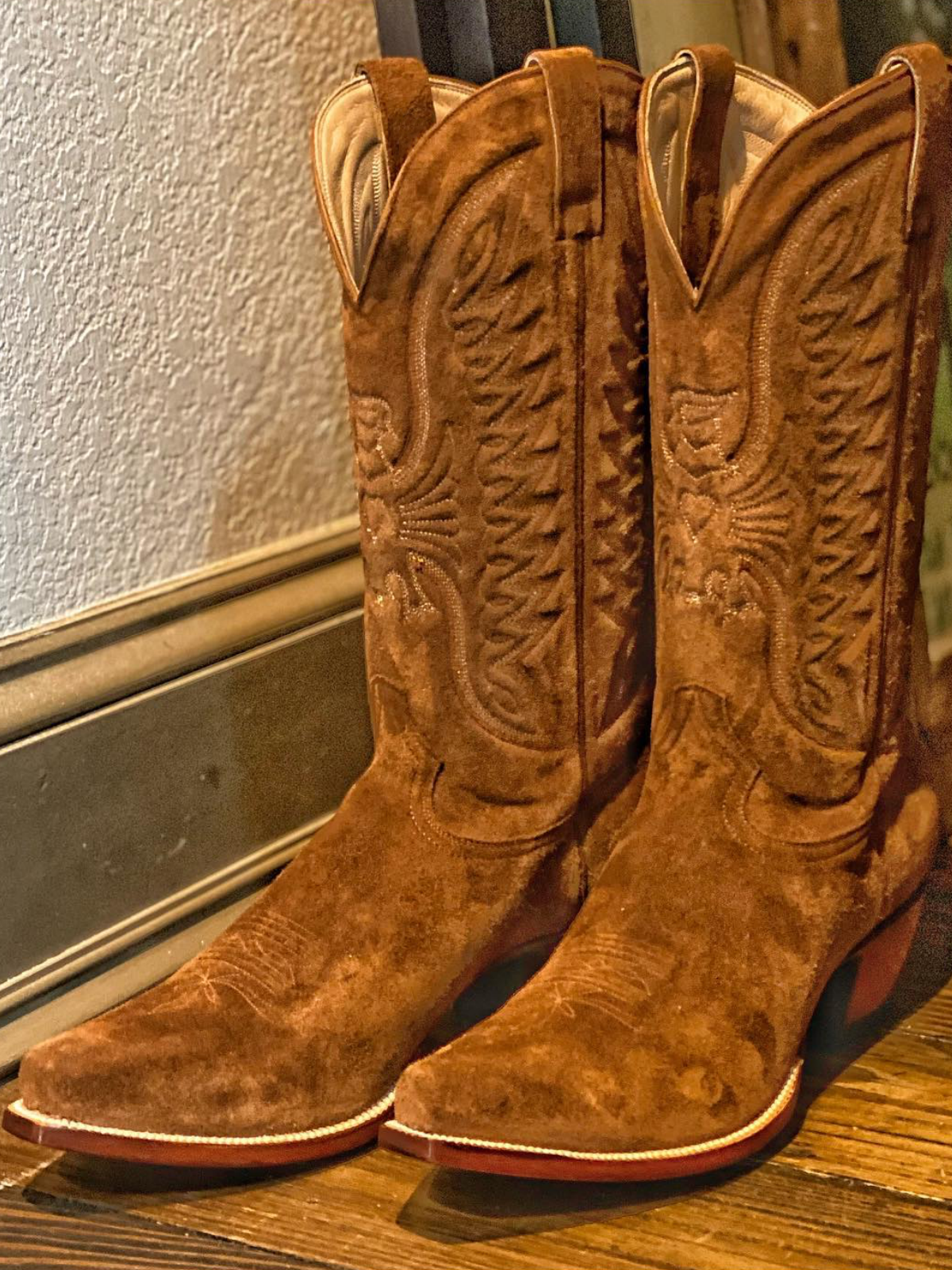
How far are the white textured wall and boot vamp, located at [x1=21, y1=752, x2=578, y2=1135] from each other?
12.9 inches

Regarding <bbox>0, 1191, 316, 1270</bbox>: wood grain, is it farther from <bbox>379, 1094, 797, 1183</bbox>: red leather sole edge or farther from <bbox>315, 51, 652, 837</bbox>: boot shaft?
<bbox>315, 51, 652, 837</bbox>: boot shaft

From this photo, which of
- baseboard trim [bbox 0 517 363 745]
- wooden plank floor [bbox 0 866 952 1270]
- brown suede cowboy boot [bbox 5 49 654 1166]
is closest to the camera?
wooden plank floor [bbox 0 866 952 1270]

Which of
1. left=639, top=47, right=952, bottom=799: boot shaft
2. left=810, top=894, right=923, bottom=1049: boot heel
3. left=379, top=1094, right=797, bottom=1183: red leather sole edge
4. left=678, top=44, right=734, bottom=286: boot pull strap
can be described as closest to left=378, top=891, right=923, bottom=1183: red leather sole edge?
left=379, top=1094, right=797, bottom=1183: red leather sole edge

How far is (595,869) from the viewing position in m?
0.97

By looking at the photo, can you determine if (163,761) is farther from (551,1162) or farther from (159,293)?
(551,1162)

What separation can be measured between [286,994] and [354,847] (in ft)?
0.36

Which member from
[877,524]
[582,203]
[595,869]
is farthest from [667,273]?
[595,869]

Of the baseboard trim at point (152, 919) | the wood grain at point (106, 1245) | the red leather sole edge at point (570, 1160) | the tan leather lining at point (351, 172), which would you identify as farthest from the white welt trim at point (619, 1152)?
the tan leather lining at point (351, 172)

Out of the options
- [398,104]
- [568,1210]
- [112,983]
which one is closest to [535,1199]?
[568,1210]

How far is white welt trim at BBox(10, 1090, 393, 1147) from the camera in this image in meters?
0.81

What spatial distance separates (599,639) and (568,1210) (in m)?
0.36

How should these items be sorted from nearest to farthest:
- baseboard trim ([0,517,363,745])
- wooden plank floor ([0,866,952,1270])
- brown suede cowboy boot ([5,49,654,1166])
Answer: wooden plank floor ([0,866,952,1270]) < brown suede cowboy boot ([5,49,654,1166]) < baseboard trim ([0,517,363,745])

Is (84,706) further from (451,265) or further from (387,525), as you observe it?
(451,265)

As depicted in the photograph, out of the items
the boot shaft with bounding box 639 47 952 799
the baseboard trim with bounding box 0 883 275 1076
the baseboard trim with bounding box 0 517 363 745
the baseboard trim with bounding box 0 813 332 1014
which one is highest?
the boot shaft with bounding box 639 47 952 799
